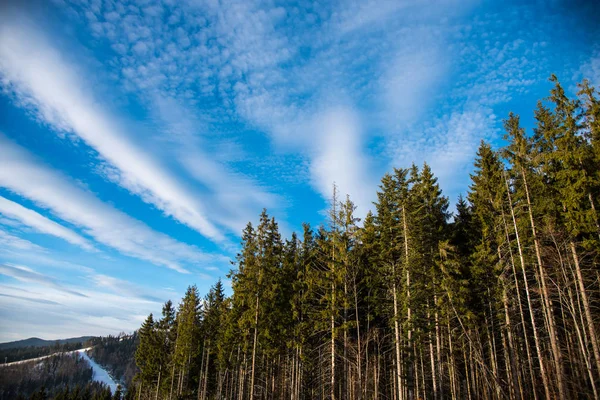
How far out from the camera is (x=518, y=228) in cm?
2019

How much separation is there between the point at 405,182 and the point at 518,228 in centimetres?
894

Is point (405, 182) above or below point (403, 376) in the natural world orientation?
above

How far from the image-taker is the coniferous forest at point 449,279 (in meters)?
18.8

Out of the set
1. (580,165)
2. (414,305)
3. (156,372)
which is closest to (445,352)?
(414,305)

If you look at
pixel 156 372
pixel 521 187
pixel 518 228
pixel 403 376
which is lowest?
pixel 156 372

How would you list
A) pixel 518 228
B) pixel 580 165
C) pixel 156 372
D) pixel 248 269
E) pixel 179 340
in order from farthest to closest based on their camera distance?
pixel 156 372, pixel 179 340, pixel 248 269, pixel 518 228, pixel 580 165

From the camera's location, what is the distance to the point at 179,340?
45.3m

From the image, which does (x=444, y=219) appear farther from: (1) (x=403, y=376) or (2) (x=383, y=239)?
(1) (x=403, y=376)

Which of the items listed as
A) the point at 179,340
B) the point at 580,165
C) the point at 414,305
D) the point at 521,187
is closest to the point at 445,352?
the point at 414,305

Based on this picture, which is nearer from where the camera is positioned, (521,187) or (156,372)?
(521,187)

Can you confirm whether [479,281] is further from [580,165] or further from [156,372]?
[156,372]

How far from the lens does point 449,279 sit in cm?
2177

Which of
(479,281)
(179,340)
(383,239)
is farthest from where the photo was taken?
(179,340)

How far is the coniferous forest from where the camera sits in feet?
61.6
